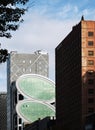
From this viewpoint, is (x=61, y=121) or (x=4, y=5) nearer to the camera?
(x=4, y=5)

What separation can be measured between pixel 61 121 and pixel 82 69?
40.3 metres

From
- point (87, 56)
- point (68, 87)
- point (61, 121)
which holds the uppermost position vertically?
point (87, 56)

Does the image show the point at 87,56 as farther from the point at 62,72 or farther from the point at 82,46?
the point at 62,72

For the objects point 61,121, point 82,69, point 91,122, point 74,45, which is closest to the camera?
point 91,122

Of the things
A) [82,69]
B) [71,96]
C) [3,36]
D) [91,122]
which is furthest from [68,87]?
[3,36]

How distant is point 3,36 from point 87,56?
132529 millimetres

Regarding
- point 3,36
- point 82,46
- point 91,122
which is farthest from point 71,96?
point 3,36

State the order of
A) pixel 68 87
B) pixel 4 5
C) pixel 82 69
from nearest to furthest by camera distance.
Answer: pixel 4 5 → pixel 82 69 → pixel 68 87

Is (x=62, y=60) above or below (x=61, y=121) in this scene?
above

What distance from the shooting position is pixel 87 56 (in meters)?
150

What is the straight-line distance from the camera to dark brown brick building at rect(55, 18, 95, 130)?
146m

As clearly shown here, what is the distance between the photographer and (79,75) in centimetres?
14988

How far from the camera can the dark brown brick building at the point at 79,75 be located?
478 ft

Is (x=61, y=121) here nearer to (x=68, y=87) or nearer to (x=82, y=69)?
(x=68, y=87)
